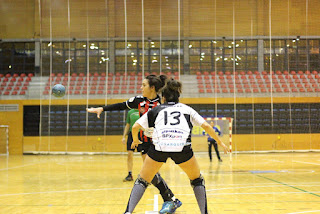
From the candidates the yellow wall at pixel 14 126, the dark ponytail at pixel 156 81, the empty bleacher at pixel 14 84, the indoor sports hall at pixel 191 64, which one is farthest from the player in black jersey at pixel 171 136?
the empty bleacher at pixel 14 84

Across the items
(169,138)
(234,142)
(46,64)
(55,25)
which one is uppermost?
(55,25)

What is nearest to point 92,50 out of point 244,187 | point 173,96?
point 244,187

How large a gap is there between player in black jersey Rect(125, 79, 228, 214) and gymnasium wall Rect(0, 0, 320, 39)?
47.8 feet

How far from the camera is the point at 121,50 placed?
59.7 ft

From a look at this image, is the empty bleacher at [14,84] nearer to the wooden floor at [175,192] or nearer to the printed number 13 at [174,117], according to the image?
the wooden floor at [175,192]

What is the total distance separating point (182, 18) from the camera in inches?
716

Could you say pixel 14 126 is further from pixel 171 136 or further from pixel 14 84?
pixel 171 136

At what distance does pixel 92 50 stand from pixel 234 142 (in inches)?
308

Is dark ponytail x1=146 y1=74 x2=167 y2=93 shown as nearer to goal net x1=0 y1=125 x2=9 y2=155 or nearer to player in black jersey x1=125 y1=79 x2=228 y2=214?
player in black jersey x1=125 y1=79 x2=228 y2=214

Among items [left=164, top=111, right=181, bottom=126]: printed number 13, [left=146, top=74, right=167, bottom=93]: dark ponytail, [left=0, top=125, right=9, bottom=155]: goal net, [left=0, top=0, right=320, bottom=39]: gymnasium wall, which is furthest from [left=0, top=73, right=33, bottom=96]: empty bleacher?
[left=164, top=111, right=181, bottom=126]: printed number 13

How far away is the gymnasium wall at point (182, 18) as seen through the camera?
59.1 feet

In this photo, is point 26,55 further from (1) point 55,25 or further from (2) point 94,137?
(2) point 94,137

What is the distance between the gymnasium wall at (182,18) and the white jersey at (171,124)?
14.6 m

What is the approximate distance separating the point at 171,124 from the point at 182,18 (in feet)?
49.2
